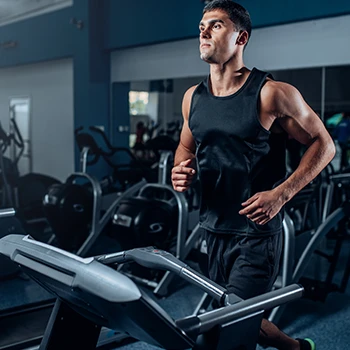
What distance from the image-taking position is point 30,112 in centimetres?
866

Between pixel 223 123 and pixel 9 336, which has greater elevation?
pixel 223 123

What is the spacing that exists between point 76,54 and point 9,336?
492 centimetres

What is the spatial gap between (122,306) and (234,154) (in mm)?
900

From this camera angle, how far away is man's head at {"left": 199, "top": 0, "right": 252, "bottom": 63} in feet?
5.65

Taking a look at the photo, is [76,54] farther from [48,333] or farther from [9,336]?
[48,333]

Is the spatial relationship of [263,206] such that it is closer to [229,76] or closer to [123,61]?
[229,76]

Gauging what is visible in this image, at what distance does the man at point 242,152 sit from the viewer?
1714 mm

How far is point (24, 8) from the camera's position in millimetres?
8516

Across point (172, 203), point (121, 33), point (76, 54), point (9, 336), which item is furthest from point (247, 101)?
point (76, 54)

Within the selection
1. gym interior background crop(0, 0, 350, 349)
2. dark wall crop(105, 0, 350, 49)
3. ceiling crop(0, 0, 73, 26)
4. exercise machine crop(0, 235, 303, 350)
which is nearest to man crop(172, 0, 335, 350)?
exercise machine crop(0, 235, 303, 350)

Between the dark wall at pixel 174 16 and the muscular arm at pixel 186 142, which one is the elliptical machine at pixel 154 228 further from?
the dark wall at pixel 174 16

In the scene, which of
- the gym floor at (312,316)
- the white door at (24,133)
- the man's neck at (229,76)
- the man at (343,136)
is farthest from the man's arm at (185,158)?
the white door at (24,133)

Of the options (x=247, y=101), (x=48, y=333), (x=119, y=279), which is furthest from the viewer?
(x=247, y=101)

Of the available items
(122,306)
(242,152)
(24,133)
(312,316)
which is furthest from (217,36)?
(24,133)
